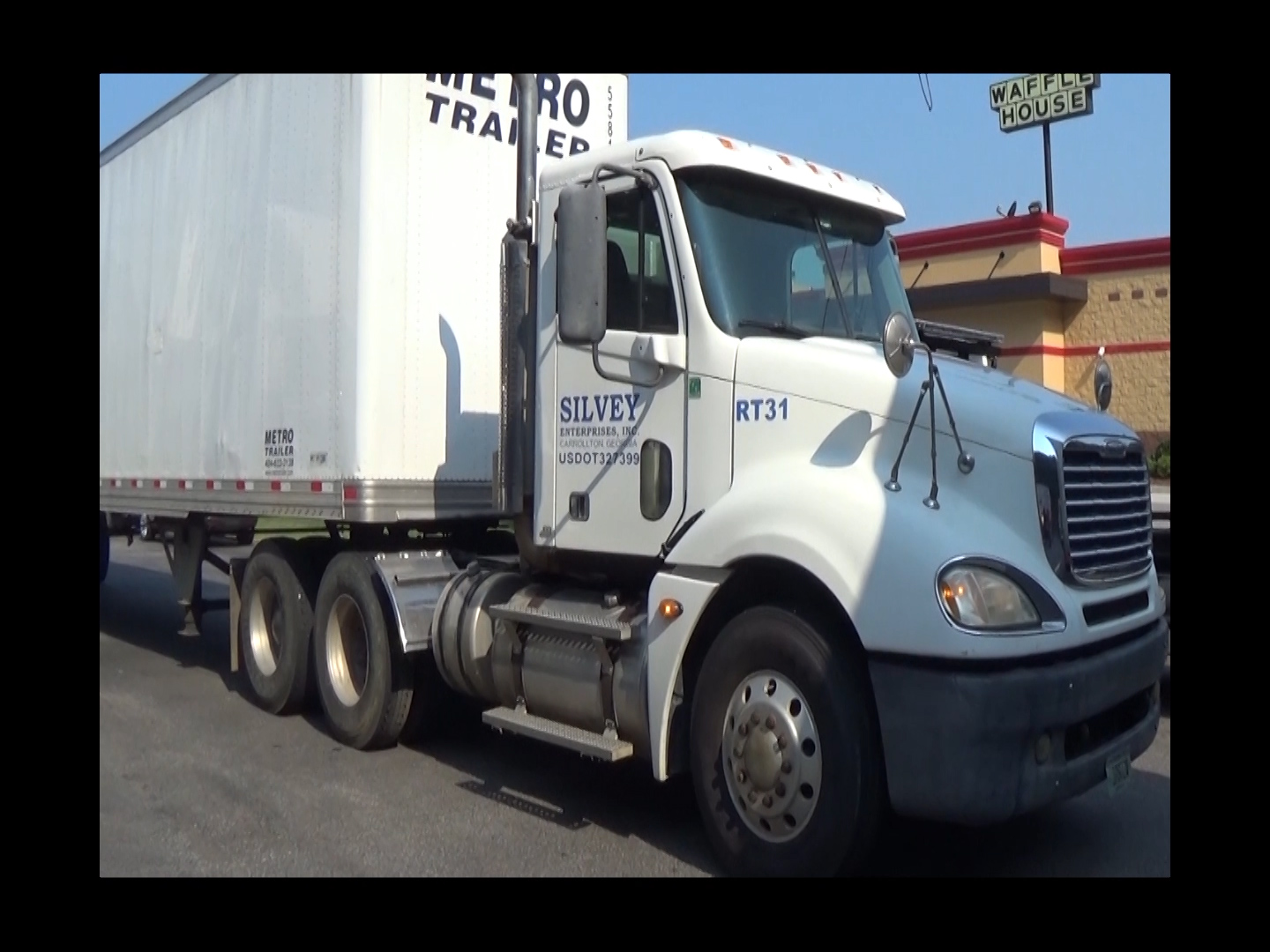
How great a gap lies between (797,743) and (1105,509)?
154 centimetres

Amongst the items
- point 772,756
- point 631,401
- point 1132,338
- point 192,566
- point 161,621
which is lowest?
point 161,621

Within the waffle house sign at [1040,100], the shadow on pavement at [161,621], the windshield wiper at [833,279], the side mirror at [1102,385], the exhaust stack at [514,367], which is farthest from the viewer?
the waffle house sign at [1040,100]

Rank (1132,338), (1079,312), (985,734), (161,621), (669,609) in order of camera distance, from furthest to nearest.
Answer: (1079,312)
(1132,338)
(161,621)
(669,609)
(985,734)

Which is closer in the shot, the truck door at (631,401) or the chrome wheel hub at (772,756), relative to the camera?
the chrome wheel hub at (772,756)

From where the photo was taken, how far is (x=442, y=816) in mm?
5727

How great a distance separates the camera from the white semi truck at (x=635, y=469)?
4.28 m

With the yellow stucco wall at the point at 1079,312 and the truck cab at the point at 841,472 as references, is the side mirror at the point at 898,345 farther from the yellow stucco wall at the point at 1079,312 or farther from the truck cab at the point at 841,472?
the yellow stucco wall at the point at 1079,312

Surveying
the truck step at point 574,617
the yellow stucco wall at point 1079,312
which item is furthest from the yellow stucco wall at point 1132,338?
the truck step at point 574,617

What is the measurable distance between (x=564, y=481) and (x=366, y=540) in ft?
6.57

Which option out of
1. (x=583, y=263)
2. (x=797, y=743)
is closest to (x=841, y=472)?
(x=797, y=743)

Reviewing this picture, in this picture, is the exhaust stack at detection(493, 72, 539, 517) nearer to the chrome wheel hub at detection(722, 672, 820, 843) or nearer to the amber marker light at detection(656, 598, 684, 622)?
the amber marker light at detection(656, 598, 684, 622)

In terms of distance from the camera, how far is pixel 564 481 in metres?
5.82

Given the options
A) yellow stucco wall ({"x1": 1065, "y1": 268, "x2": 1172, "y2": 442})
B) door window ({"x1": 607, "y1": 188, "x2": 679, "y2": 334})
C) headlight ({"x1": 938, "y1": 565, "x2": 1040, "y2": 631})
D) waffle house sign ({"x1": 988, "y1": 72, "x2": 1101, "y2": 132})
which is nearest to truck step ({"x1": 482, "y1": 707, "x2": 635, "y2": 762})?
headlight ({"x1": 938, "y1": 565, "x2": 1040, "y2": 631})

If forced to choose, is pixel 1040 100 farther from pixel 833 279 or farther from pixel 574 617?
pixel 574 617
